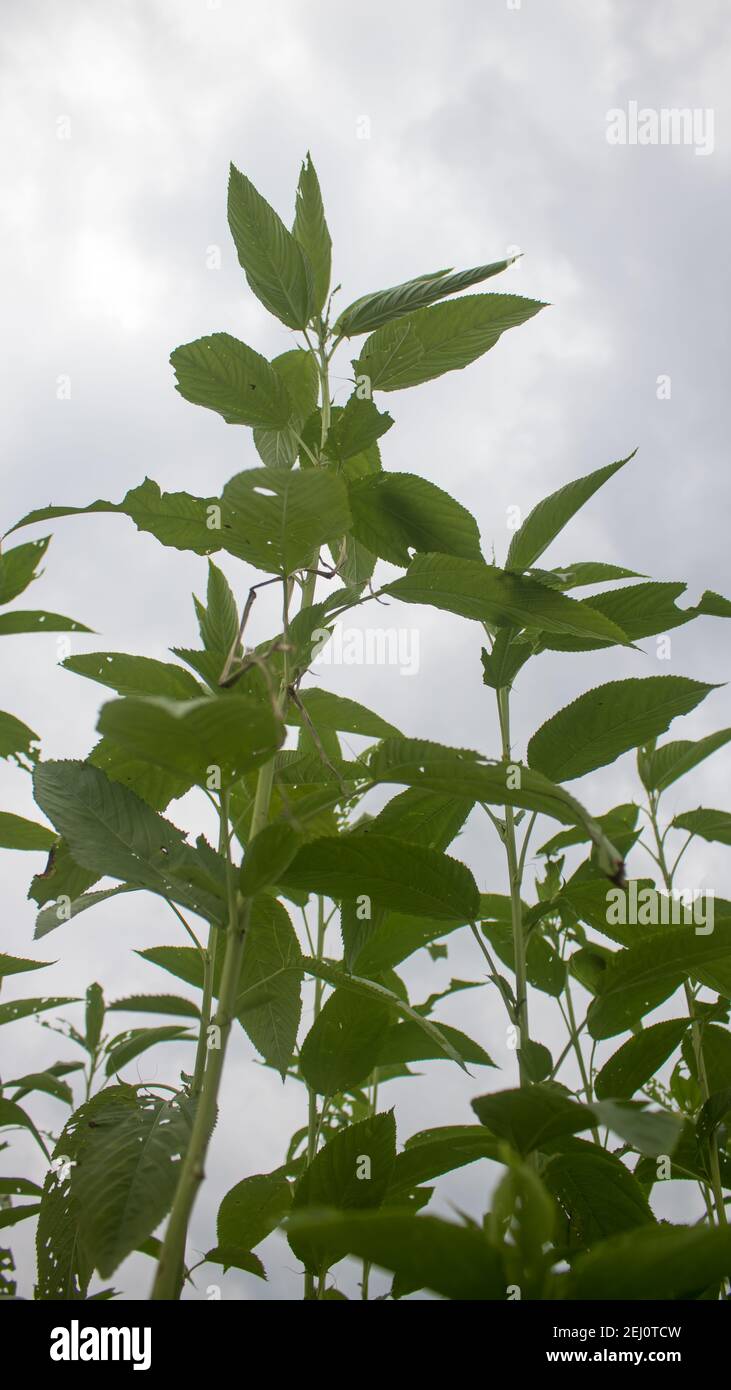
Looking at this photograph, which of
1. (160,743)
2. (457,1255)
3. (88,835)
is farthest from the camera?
(88,835)

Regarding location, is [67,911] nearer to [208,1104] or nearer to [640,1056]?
[208,1104]

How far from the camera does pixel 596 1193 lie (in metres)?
1.25

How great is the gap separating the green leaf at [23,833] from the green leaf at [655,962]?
36.8 inches

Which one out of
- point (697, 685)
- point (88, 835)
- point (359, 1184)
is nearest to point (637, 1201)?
point (359, 1184)

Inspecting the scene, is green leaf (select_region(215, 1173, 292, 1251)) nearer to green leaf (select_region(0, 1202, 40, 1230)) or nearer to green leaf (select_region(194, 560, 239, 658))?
green leaf (select_region(0, 1202, 40, 1230))

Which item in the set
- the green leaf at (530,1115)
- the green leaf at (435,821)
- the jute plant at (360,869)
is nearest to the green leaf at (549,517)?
the jute plant at (360,869)

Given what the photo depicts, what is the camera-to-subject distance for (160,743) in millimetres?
861

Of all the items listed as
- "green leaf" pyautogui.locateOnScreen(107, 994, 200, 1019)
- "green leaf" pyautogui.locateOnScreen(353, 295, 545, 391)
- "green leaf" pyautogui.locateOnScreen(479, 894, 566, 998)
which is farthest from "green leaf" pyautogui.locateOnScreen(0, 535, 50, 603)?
"green leaf" pyautogui.locateOnScreen(479, 894, 566, 998)

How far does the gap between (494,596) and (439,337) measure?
1.61 ft

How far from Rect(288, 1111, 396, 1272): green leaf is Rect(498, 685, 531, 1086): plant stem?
0.21 metres

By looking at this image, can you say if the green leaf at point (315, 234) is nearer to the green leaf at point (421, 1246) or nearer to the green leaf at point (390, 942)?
the green leaf at point (390, 942)

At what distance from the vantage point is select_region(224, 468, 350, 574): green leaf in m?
1.07
